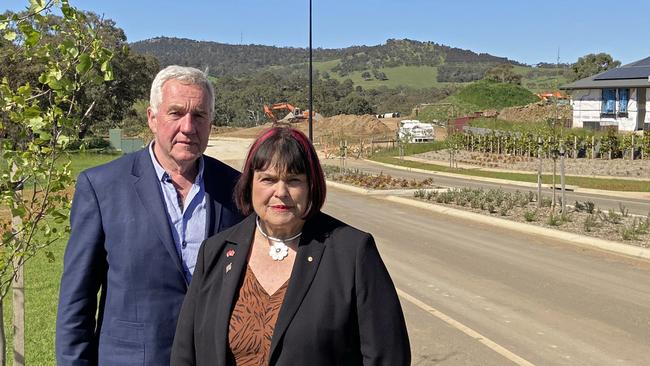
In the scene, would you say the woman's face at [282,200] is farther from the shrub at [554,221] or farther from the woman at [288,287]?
the shrub at [554,221]

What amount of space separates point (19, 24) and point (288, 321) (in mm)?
2204

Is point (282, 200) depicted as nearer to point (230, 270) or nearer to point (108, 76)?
point (230, 270)

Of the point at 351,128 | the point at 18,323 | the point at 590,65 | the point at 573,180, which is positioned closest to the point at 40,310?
the point at 18,323

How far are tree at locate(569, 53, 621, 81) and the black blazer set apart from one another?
8971cm

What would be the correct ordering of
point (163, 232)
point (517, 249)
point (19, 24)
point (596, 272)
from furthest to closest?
point (517, 249)
point (596, 272)
point (19, 24)
point (163, 232)

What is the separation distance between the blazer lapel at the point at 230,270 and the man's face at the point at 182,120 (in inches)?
20.3

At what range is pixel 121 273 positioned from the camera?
2.84 metres

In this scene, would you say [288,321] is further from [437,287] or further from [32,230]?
[437,287]

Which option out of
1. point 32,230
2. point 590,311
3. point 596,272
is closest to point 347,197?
point 596,272

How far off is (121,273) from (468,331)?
18.1 ft

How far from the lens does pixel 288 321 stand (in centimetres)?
225

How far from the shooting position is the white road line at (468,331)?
670 cm

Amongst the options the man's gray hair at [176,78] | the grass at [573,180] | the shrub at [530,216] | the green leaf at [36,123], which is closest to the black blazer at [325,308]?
the man's gray hair at [176,78]

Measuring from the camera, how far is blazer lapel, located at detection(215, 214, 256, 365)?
2.33 metres
